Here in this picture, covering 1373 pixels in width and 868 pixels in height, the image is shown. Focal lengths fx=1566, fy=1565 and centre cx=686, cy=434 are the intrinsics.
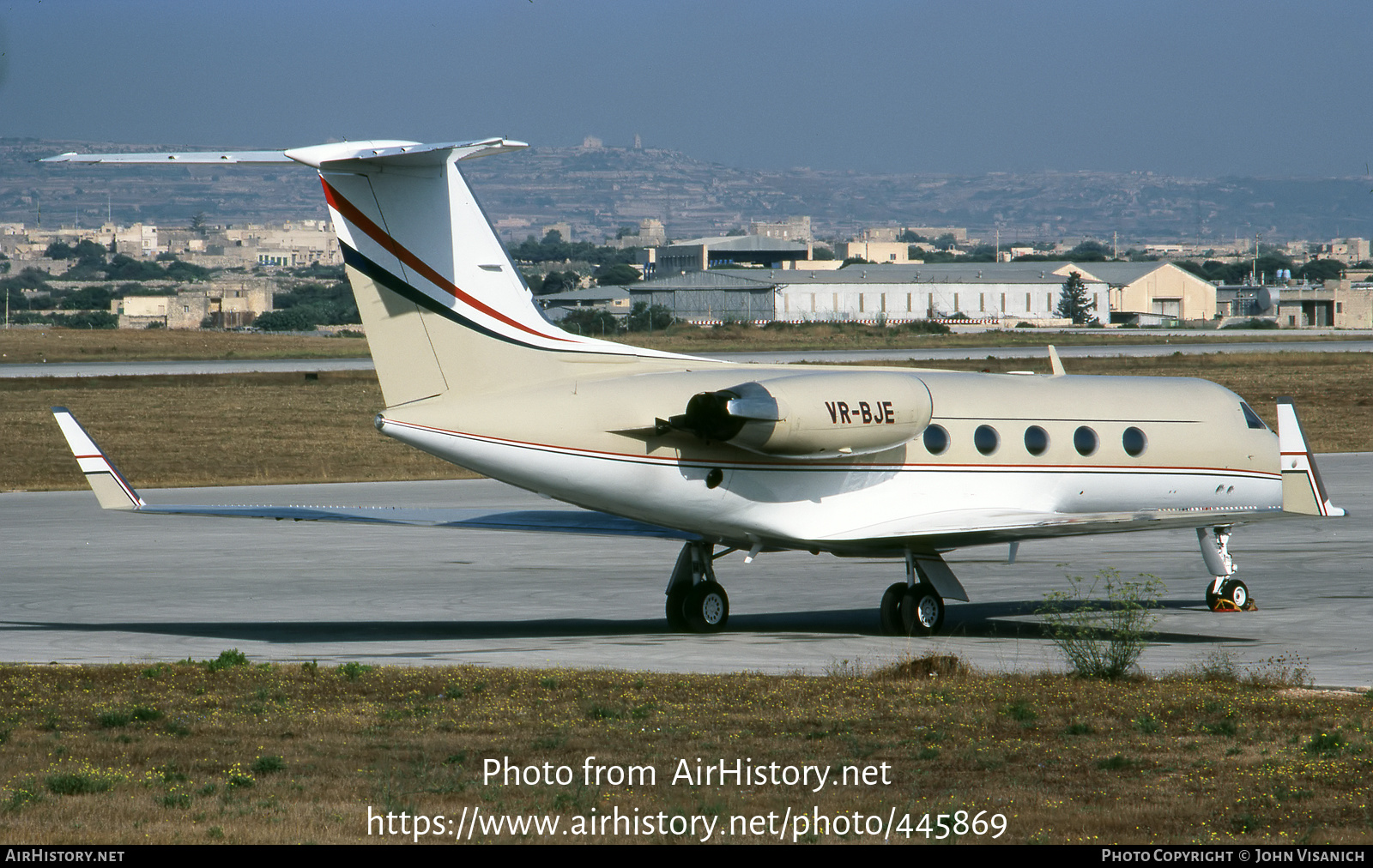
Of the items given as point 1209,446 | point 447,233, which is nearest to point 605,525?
point 447,233

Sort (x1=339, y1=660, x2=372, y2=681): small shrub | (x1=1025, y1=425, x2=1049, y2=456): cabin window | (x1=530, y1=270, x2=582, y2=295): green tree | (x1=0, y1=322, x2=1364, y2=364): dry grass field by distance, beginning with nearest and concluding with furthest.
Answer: (x1=339, y1=660, x2=372, y2=681): small shrub, (x1=1025, y1=425, x2=1049, y2=456): cabin window, (x1=0, y1=322, x2=1364, y2=364): dry grass field, (x1=530, y1=270, x2=582, y2=295): green tree

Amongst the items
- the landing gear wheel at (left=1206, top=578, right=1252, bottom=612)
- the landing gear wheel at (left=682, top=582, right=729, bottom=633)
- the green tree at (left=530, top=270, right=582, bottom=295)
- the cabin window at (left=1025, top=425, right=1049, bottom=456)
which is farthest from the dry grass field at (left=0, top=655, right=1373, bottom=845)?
the green tree at (left=530, top=270, right=582, bottom=295)

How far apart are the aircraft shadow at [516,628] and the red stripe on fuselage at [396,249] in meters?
3.97

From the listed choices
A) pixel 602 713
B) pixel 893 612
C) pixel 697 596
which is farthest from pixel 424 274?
pixel 893 612

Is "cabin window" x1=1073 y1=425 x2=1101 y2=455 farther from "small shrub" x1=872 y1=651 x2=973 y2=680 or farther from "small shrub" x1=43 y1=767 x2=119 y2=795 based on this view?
"small shrub" x1=43 y1=767 x2=119 y2=795

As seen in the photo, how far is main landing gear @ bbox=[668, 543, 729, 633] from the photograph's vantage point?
1855 cm

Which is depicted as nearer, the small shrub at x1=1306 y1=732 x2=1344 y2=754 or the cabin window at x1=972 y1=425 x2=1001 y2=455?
the small shrub at x1=1306 y1=732 x2=1344 y2=754

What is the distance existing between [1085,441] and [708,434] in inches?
225

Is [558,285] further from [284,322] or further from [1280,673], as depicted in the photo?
[1280,673]

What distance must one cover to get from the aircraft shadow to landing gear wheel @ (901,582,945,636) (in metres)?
0.41

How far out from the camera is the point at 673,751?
35.8ft

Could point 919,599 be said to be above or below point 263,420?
above

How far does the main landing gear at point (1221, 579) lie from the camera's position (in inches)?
802

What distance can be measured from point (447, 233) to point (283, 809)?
8809mm
